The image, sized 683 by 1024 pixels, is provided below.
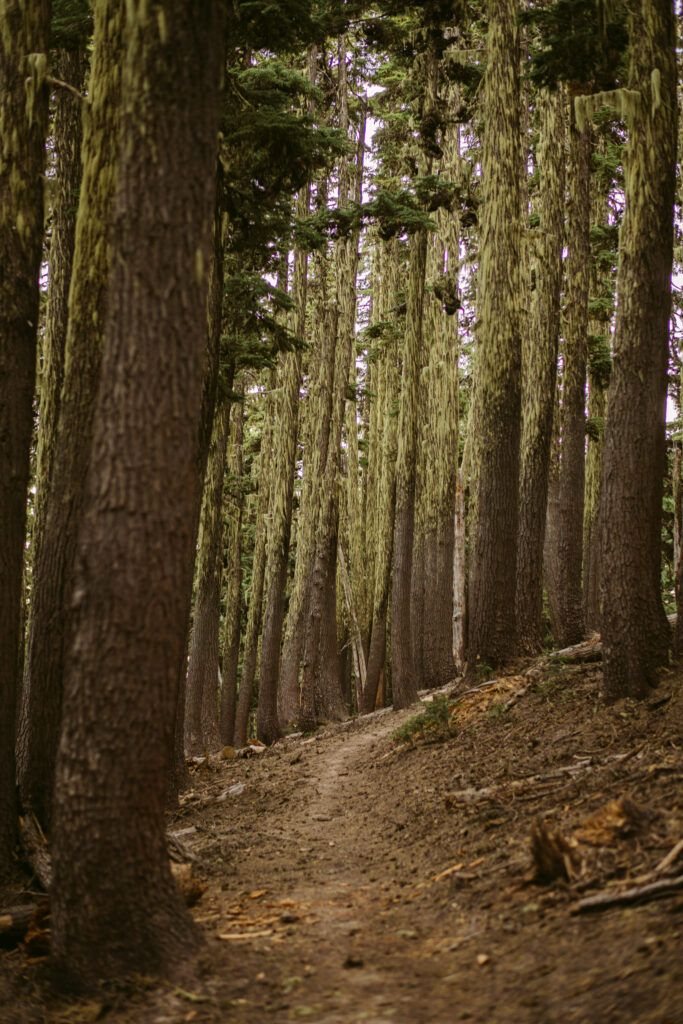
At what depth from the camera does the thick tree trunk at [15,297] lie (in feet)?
22.3

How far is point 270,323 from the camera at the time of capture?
14.3 meters

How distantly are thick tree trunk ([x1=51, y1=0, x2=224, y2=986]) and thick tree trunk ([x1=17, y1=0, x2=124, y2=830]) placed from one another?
1.74 metres

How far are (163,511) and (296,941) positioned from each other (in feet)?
8.84

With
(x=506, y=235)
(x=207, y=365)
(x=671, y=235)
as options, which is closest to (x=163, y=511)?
(x=207, y=365)

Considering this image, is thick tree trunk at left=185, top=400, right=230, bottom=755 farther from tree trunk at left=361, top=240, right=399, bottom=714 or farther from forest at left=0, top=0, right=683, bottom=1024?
tree trunk at left=361, top=240, right=399, bottom=714

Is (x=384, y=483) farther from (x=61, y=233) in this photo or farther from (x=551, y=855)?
(x=551, y=855)

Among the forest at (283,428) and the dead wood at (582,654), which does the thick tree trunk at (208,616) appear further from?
the dead wood at (582,654)

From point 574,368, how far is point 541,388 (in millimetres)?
1274

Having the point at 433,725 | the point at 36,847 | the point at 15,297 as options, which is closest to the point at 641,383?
the point at 433,725

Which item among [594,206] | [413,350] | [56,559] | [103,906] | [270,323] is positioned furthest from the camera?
[594,206]

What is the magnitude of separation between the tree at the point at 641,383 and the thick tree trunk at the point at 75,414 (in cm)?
493

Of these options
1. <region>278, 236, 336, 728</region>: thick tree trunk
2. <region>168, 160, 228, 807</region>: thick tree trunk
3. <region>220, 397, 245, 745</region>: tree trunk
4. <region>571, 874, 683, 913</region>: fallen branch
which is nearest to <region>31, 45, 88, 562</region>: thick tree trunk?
<region>168, 160, 228, 807</region>: thick tree trunk

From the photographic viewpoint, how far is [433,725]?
11242mm

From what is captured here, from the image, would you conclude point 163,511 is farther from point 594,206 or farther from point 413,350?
point 594,206
